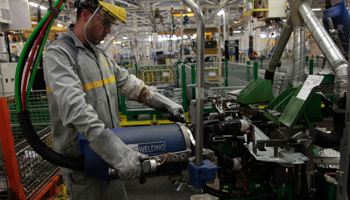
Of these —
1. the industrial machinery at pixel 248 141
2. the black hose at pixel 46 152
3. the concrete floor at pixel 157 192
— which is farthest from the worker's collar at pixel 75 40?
the concrete floor at pixel 157 192

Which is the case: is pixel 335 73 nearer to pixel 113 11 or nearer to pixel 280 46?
pixel 280 46

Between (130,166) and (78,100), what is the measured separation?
1.64 ft

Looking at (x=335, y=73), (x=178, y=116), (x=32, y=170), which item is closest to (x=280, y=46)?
(x=335, y=73)

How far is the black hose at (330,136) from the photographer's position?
191 cm

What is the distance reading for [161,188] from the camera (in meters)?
3.73

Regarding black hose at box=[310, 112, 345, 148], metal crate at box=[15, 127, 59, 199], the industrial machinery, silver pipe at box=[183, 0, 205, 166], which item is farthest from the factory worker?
black hose at box=[310, 112, 345, 148]

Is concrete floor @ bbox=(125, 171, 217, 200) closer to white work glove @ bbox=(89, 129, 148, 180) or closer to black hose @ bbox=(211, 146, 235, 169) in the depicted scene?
black hose @ bbox=(211, 146, 235, 169)

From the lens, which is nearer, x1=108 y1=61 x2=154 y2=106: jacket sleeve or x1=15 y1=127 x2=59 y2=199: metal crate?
x1=108 y1=61 x2=154 y2=106: jacket sleeve

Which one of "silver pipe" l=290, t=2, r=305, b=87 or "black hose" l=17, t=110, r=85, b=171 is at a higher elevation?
"silver pipe" l=290, t=2, r=305, b=87

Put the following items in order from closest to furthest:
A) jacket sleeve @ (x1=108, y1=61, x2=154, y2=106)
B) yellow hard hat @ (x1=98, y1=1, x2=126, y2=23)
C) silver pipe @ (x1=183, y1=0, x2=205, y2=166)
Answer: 1. silver pipe @ (x1=183, y1=0, x2=205, y2=166)
2. yellow hard hat @ (x1=98, y1=1, x2=126, y2=23)
3. jacket sleeve @ (x1=108, y1=61, x2=154, y2=106)

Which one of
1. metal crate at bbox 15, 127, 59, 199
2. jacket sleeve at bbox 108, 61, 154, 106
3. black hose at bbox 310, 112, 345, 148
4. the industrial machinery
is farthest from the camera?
metal crate at bbox 15, 127, 59, 199

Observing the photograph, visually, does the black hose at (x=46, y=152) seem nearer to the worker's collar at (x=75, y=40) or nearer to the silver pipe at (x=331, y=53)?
the worker's collar at (x=75, y=40)

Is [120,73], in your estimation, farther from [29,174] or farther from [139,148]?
[29,174]

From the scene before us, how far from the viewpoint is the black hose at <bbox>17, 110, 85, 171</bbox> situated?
169 cm
